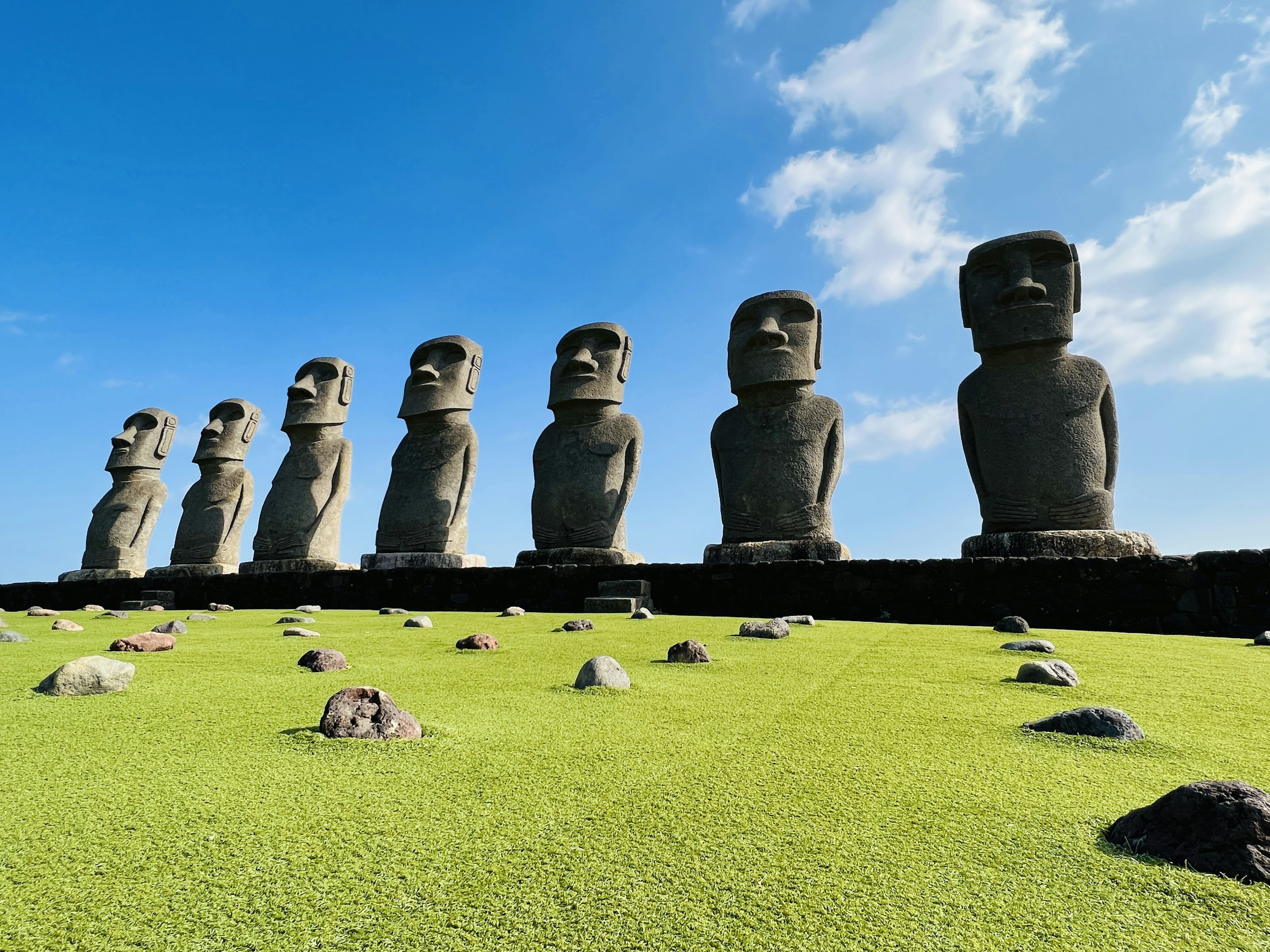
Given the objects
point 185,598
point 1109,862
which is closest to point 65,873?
point 1109,862

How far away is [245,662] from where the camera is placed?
320 centimetres

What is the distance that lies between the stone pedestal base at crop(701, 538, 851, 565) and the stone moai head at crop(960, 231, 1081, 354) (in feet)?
8.62

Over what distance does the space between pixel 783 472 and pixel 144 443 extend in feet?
41.1

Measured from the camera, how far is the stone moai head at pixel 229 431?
12.8 metres

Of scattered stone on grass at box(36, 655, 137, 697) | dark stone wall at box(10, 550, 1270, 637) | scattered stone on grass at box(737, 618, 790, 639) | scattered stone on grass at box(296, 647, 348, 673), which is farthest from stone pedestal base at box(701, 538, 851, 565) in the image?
scattered stone on grass at box(36, 655, 137, 697)

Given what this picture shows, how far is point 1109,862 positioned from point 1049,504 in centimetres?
664

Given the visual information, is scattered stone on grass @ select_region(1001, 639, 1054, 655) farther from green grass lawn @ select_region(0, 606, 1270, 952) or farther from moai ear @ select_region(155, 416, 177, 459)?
moai ear @ select_region(155, 416, 177, 459)

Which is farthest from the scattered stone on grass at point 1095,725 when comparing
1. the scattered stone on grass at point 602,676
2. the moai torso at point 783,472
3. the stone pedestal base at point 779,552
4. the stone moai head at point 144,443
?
the stone moai head at point 144,443

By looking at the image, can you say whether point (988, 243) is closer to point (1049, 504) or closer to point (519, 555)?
point (1049, 504)

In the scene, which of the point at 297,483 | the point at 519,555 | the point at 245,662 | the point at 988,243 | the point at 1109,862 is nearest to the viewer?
the point at 1109,862

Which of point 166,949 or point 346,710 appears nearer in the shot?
point 166,949

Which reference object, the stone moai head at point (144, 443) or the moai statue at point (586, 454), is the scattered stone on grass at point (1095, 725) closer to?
the moai statue at point (586, 454)

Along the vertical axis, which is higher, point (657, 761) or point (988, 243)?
point (988, 243)

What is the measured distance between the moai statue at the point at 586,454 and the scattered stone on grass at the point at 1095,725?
21.3 ft
